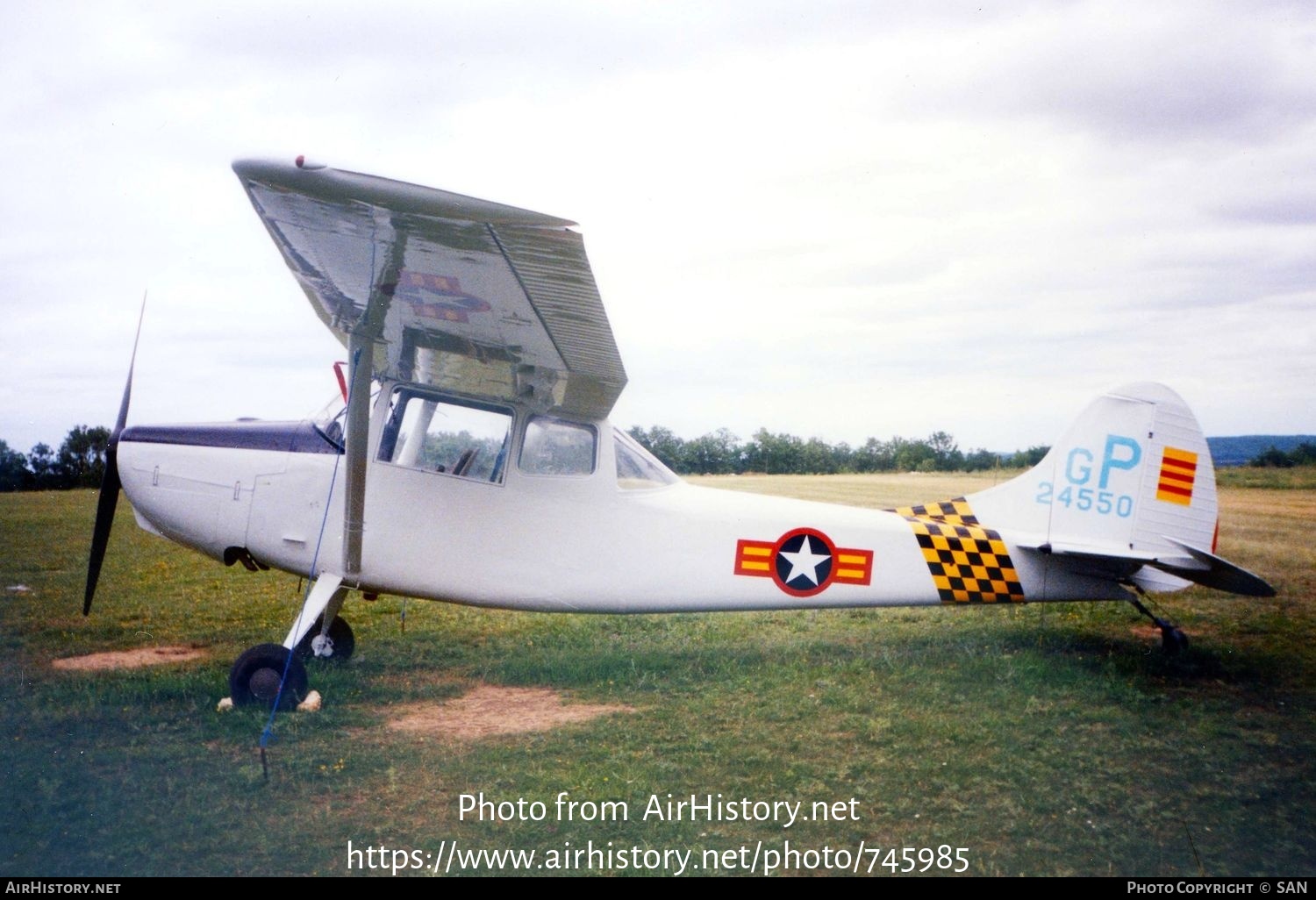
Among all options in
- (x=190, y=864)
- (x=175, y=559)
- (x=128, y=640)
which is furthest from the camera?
(x=175, y=559)

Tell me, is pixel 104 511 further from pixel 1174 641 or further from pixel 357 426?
pixel 1174 641

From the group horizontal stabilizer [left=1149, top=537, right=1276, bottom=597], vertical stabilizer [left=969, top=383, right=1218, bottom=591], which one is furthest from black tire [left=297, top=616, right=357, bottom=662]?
horizontal stabilizer [left=1149, top=537, right=1276, bottom=597]

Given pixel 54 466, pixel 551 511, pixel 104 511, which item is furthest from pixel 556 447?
pixel 54 466

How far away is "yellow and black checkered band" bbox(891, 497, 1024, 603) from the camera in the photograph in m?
5.12

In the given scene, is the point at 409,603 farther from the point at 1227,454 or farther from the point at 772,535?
the point at 1227,454

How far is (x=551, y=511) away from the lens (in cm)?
486

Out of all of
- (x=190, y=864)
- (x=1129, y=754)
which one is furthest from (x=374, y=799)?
(x=1129, y=754)

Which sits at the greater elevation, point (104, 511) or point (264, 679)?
point (104, 511)

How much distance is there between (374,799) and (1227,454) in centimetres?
561

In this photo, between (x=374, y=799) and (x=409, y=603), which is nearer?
(x=374, y=799)

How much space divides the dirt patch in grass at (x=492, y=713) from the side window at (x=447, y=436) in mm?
1298

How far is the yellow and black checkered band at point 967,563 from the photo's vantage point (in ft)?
16.8

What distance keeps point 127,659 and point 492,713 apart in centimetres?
300

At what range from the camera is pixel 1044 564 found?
5.17 m
